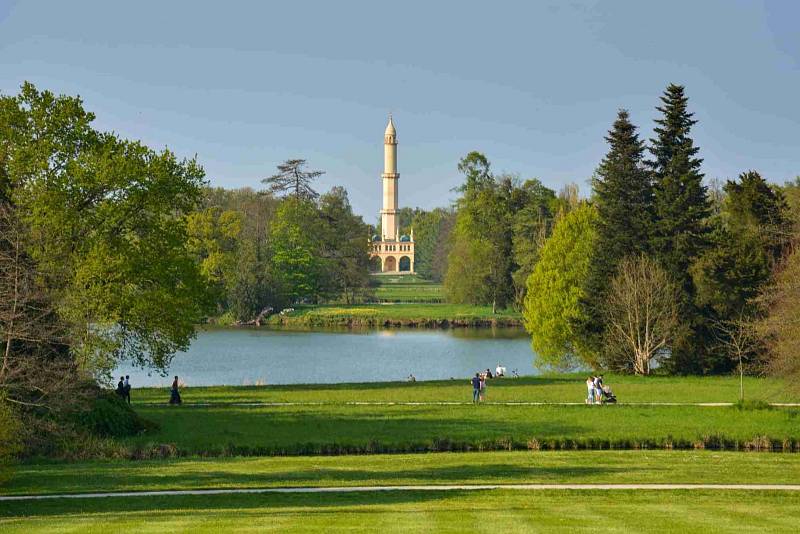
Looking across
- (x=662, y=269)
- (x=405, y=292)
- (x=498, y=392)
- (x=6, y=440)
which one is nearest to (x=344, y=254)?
(x=405, y=292)

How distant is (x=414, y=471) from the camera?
86.4 feet

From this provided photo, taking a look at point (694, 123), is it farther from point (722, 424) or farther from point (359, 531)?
point (359, 531)

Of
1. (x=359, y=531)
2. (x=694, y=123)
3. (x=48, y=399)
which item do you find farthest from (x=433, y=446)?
(x=694, y=123)

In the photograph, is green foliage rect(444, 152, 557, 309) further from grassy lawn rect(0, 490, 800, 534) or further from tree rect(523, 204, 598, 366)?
grassy lawn rect(0, 490, 800, 534)

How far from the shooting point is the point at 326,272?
119562 millimetres

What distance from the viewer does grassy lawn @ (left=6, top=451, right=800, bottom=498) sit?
24562 mm

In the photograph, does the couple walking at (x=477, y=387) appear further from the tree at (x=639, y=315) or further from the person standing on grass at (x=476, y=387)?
the tree at (x=639, y=315)

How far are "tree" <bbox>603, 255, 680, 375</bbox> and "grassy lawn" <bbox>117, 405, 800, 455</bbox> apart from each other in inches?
669

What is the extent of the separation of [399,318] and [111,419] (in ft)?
230

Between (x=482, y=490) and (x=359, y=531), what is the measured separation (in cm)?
563

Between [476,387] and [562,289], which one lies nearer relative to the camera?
[476,387]

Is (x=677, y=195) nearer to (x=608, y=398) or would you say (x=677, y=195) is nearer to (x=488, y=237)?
(x=608, y=398)

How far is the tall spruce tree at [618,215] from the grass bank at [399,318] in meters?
40.8

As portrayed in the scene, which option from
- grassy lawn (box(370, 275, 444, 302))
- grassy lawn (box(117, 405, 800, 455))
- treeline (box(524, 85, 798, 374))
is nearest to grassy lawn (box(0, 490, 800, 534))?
grassy lawn (box(117, 405, 800, 455))
